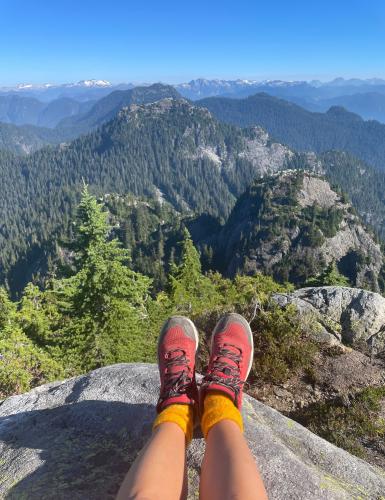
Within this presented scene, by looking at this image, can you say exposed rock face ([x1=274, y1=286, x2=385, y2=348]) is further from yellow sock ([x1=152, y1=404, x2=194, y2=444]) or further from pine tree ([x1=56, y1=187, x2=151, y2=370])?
pine tree ([x1=56, y1=187, x2=151, y2=370])

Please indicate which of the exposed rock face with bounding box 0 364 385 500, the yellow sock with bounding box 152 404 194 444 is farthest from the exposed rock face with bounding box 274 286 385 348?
the yellow sock with bounding box 152 404 194 444

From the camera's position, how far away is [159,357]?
5.62 metres

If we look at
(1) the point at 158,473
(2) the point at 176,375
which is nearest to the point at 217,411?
(2) the point at 176,375

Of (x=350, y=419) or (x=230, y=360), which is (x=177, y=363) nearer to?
(x=230, y=360)

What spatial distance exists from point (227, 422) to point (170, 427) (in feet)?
1.98

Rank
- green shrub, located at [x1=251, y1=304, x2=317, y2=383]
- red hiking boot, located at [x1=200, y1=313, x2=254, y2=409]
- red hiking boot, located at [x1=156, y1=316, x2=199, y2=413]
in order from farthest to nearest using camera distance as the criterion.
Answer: green shrub, located at [x1=251, y1=304, x2=317, y2=383] → red hiking boot, located at [x1=200, y1=313, x2=254, y2=409] → red hiking boot, located at [x1=156, y1=316, x2=199, y2=413]

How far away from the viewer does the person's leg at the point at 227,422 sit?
2980 mm

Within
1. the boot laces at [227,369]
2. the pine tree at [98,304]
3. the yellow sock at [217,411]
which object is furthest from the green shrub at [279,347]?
the pine tree at [98,304]

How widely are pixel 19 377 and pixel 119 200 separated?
17649 cm

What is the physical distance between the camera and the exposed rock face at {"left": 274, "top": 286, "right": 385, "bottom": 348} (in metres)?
9.64

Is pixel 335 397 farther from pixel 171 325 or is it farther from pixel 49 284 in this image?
pixel 49 284

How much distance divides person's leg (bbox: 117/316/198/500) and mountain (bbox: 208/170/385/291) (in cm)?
10118

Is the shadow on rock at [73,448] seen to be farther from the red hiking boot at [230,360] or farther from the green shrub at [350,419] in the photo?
the green shrub at [350,419]

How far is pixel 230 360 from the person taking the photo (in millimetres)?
5469
